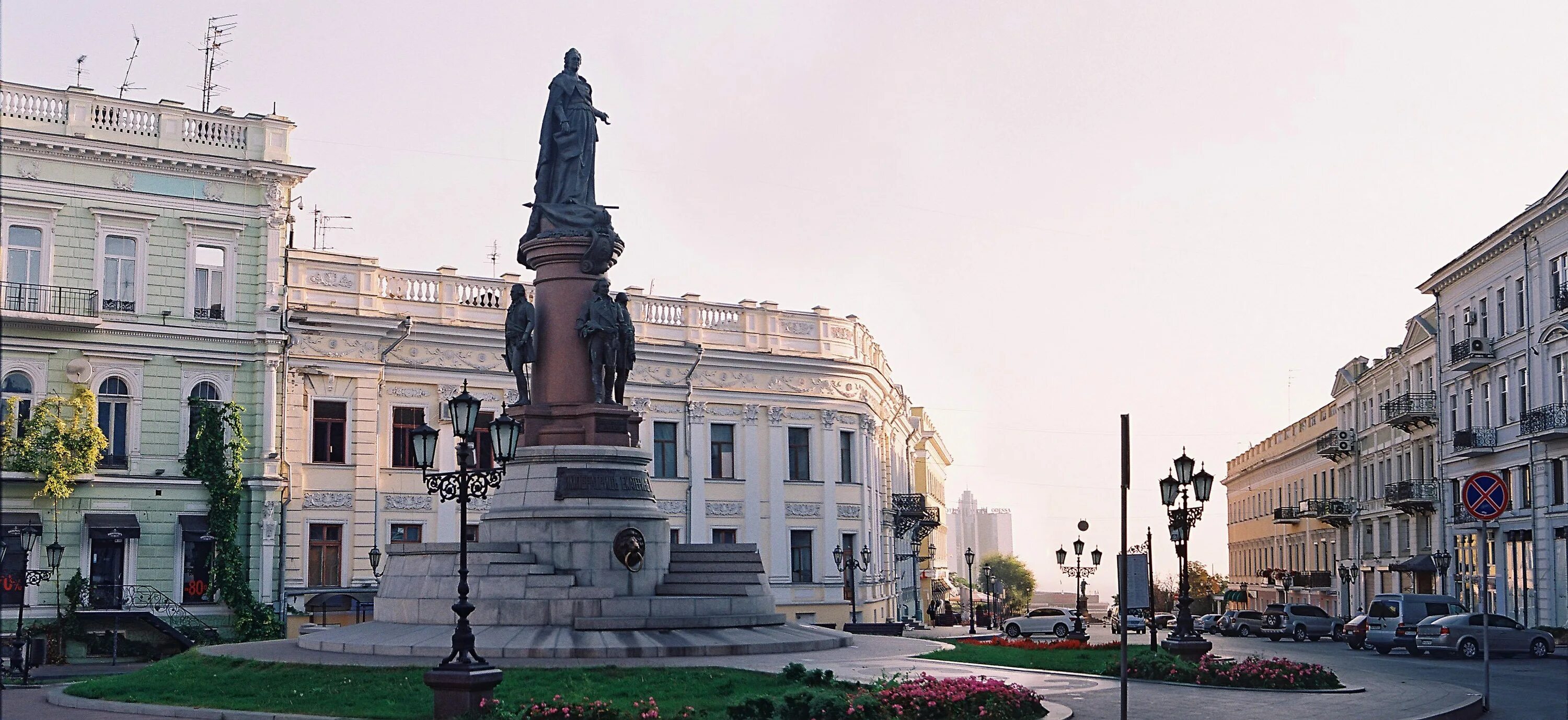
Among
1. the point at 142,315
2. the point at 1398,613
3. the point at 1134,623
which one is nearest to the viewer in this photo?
the point at 142,315

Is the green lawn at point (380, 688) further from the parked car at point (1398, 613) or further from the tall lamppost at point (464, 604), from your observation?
the parked car at point (1398, 613)

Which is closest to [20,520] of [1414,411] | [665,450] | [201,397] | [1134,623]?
[201,397]

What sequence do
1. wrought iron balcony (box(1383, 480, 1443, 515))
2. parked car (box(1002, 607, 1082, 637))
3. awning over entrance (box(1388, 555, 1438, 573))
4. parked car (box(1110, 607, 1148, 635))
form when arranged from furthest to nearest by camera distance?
parked car (box(1110, 607, 1148, 635)) < wrought iron balcony (box(1383, 480, 1443, 515)) < awning over entrance (box(1388, 555, 1438, 573)) < parked car (box(1002, 607, 1082, 637))

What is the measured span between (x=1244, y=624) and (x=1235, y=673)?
41.9m

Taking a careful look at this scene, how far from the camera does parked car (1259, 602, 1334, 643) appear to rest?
192 ft

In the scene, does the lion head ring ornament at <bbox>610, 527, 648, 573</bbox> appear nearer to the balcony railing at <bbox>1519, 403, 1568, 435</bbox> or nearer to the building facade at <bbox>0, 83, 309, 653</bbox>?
the building facade at <bbox>0, 83, 309, 653</bbox>

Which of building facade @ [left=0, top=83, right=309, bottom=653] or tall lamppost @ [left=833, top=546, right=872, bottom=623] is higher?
building facade @ [left=0, top=83, right=309, bottom=653]

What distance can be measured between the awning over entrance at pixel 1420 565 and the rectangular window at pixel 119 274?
159 ft

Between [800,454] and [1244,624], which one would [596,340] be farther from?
[1244,624]

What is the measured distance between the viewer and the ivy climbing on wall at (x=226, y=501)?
149 feet

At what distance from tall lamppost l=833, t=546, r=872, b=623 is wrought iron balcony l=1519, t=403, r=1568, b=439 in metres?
23.1

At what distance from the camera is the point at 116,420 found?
45.8 m

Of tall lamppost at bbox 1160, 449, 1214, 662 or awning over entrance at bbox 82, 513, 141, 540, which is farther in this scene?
awning over entrance at bbox 82, 513, 141, 540

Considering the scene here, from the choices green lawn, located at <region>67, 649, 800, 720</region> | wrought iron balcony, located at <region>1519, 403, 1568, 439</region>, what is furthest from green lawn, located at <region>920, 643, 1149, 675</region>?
wrought iron balcony, located at <region>1519, 403, 1568, 439</region>
